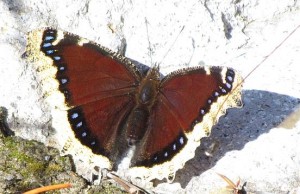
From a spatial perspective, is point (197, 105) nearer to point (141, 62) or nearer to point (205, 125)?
point (205, 125)

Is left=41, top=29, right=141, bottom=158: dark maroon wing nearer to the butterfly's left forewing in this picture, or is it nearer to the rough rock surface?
the butterfly's left forewing

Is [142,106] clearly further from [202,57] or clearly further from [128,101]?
[202,57]

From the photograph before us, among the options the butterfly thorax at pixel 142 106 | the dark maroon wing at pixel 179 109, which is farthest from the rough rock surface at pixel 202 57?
the butterfly thorax at pixel 142 106

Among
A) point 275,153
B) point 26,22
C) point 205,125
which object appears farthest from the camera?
point 26,22

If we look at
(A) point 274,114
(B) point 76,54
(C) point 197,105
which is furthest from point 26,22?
(A) point 274,114

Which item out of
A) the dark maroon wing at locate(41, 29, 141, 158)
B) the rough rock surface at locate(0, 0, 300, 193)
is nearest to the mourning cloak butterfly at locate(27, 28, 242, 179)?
the dark maroon wing at locate(41, 29, 141, 158)

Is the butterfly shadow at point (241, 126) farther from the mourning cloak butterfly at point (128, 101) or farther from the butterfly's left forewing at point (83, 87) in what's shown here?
the butterfly's left forewing at point (83, 87)

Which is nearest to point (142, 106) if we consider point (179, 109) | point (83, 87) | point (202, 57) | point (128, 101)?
point (128, 101)
